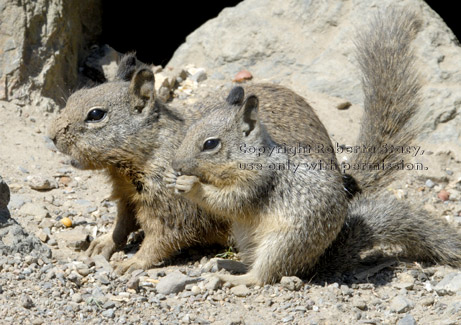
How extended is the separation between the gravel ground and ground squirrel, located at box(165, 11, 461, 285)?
209mm

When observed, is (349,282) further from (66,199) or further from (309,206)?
(66,199)

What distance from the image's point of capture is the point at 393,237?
592 cm

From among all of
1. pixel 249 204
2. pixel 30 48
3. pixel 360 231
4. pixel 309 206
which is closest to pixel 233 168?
pixel 249 204

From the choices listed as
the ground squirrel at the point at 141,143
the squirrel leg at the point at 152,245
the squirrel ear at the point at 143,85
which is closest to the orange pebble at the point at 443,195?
the ground squirrel at the point at 141,143

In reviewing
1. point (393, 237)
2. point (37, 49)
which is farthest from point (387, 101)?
point (37, 49)

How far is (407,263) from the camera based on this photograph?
19.9 feet

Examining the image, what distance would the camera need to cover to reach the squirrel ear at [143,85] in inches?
224

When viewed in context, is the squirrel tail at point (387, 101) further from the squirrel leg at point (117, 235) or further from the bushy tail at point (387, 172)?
the squirrel leg at point (117, 235)

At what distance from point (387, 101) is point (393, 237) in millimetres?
1255

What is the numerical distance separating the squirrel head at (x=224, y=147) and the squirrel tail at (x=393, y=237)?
1.25 meters

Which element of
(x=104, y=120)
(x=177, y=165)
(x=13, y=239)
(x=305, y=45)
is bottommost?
(x=13, y=239)

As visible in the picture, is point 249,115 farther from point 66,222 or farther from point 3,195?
point 66,222

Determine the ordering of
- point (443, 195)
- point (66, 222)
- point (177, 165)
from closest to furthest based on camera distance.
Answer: point (177, 165), point (66, 222), point (443, 195)

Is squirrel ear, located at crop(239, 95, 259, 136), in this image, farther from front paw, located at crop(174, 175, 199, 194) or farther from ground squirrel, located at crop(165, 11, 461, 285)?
front paw, located at crop(174, 175, 199, 194)
